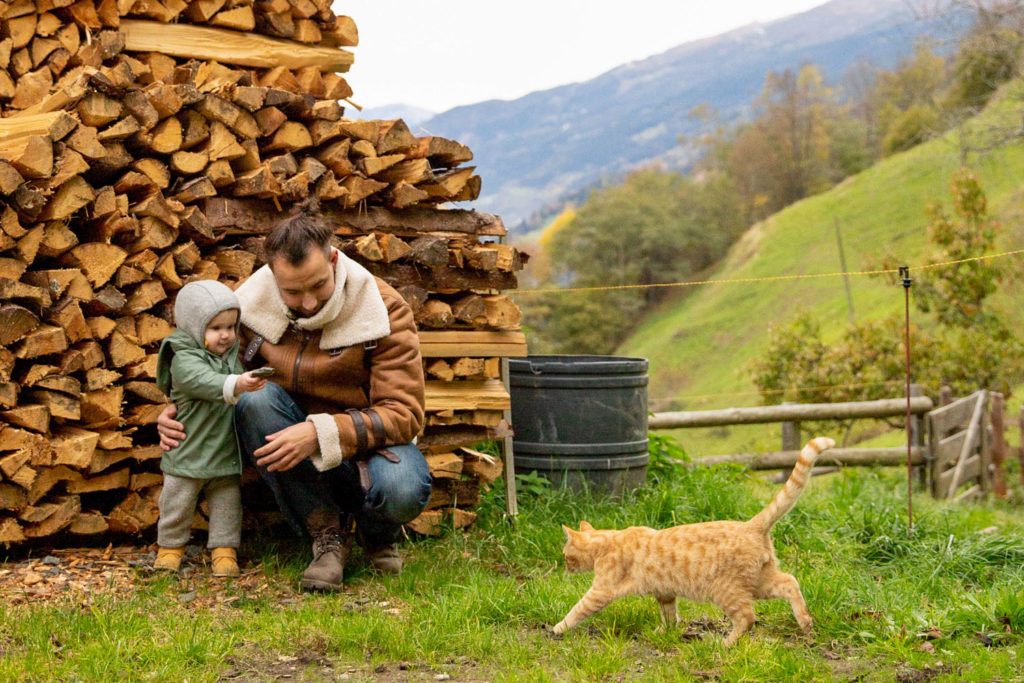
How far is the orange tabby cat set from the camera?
10.8ft

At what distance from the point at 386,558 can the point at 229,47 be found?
2706 millimetres

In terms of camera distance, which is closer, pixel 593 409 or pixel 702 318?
pixel 593 409

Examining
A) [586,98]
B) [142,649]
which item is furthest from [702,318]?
[586,98]

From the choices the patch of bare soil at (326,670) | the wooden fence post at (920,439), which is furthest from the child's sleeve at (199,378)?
the wooden fence post at (920,439)

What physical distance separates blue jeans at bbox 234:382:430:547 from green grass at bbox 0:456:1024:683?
9.3 inches

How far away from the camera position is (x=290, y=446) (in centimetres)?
361

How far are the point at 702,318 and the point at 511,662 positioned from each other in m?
45.3

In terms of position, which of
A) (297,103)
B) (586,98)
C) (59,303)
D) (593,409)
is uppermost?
(586,98)

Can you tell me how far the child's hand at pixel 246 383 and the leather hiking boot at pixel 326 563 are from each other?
704 millimetres

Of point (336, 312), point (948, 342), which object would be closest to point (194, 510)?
point (336, 312)

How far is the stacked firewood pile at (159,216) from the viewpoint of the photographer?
157 inches

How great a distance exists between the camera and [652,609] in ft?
11.9

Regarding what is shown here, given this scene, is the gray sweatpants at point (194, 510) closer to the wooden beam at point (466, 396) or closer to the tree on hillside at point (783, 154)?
the wooden beam at point (466, 396)

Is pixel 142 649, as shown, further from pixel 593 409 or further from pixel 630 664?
pixel 593 409
